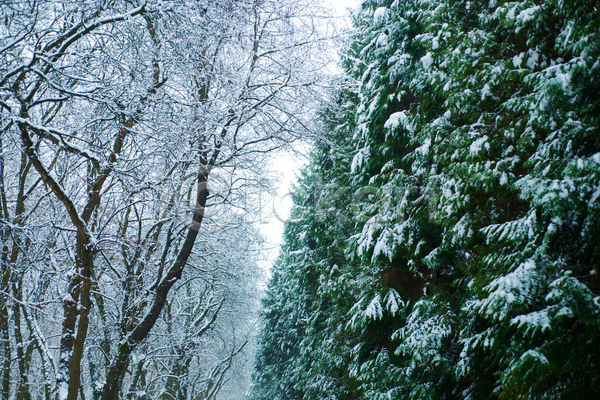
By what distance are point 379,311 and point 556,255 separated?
3594 mm

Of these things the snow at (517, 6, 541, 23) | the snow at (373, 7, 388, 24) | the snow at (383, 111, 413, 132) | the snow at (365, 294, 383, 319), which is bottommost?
the snow at (365, 294, 383, 319)

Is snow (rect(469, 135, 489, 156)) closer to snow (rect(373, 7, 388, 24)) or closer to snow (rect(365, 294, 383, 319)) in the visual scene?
snow (rect(365, 294, 383, 319))

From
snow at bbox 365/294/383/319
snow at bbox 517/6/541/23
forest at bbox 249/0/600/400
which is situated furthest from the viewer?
snow at bbox 365/294/383/319

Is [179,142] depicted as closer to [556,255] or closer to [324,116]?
[324,116]

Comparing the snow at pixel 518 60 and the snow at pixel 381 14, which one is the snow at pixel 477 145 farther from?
the snow at pixel 381 14

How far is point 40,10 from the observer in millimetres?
4496

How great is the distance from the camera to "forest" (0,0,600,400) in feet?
11.3

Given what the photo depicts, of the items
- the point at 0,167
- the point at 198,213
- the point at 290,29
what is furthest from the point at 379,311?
the point at 0,167

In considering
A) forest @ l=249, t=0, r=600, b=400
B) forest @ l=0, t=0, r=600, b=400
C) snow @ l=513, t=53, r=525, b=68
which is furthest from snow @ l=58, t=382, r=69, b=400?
snow @ l=513, t=53, r=525, b=68

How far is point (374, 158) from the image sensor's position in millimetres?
8188

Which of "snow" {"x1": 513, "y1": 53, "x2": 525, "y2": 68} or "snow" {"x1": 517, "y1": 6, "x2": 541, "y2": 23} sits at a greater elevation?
"snow" {"x1": 517, "y1": 6, "x2": 541, "y2": 23}

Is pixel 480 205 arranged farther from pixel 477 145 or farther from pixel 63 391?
pixel 63 391

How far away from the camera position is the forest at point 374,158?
3434 millimetres

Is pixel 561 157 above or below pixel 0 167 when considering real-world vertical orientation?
below
